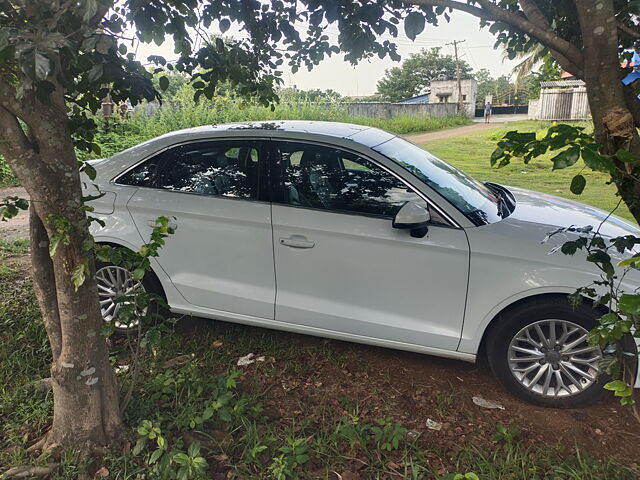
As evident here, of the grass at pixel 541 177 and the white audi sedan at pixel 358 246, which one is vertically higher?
the white audi sedan at pixel 358 246

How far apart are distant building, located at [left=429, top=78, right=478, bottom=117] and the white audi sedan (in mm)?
37847

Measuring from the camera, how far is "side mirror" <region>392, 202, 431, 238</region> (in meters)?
2.91

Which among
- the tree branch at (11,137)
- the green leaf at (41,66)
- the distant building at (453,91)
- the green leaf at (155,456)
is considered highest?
the distant building at (453,91)

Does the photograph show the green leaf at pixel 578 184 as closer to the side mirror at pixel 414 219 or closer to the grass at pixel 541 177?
the side mirror at pixel 414 219

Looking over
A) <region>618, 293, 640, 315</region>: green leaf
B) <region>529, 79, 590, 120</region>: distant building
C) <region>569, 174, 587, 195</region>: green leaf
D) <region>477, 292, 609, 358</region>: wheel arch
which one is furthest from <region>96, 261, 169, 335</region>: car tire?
<region>529, 79, 590, 120</region>: distant building

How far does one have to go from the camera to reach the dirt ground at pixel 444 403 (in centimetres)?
268

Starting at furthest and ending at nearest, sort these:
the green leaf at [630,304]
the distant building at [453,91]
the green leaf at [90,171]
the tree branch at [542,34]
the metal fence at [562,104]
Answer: the distant building at [453,91], the metal fence at [562,104], the green leaf at [90,171], the tree branch at [542,34], the green leaf at [630,304]

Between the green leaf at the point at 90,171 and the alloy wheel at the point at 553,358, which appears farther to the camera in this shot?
the alloy wheel at the point at 553,358

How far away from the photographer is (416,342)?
3107mm

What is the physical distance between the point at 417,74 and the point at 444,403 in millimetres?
60442

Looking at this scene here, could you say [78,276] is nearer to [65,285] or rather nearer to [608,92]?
[65,285]

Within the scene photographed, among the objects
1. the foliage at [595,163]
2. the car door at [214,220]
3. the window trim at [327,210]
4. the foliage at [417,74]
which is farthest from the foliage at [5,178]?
the foliage at [417,74]

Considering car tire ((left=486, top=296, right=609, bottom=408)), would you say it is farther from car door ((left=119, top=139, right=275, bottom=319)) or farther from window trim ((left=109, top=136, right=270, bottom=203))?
window trim ((left=109, top=136, right=270, bottom=203))

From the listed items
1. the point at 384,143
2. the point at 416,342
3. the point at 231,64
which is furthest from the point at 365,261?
the point at 231,64
